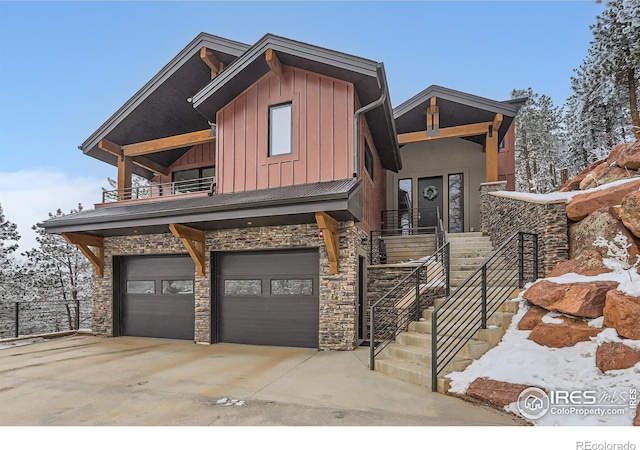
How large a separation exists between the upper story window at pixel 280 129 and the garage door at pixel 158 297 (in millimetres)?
3509

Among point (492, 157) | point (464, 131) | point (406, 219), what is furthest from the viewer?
point (406, 219)

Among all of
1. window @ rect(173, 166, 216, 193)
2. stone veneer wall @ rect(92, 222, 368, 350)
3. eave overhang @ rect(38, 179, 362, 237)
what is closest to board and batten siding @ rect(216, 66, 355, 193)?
eave overhang @ rect(38, 179, 362, 237)

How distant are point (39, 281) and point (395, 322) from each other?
21420 mm

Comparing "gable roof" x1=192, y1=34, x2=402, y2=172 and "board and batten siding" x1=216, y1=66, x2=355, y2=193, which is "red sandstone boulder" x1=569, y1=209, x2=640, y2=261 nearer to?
"board and batten siding" x1=216, y1=66, x2=355, y2=193

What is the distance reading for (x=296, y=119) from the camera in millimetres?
8180

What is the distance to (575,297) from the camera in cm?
463

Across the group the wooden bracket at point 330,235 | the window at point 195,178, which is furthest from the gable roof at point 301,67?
the wooden bracket at point 330,235

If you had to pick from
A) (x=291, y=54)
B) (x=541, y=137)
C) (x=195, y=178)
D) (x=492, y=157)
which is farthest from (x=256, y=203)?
(x=541, y=137)

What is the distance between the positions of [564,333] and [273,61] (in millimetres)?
7277

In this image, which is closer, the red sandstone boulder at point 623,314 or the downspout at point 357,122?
the red sandstone boulder at point 623,314

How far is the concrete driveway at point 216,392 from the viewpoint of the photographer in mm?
3834

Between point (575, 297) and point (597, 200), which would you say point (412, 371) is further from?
point (597, 200)

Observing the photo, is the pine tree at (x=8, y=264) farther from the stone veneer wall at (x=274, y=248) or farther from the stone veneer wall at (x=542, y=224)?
the stone veneer wall at (x=542, y=224)

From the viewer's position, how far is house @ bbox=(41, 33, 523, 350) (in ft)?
24.1
